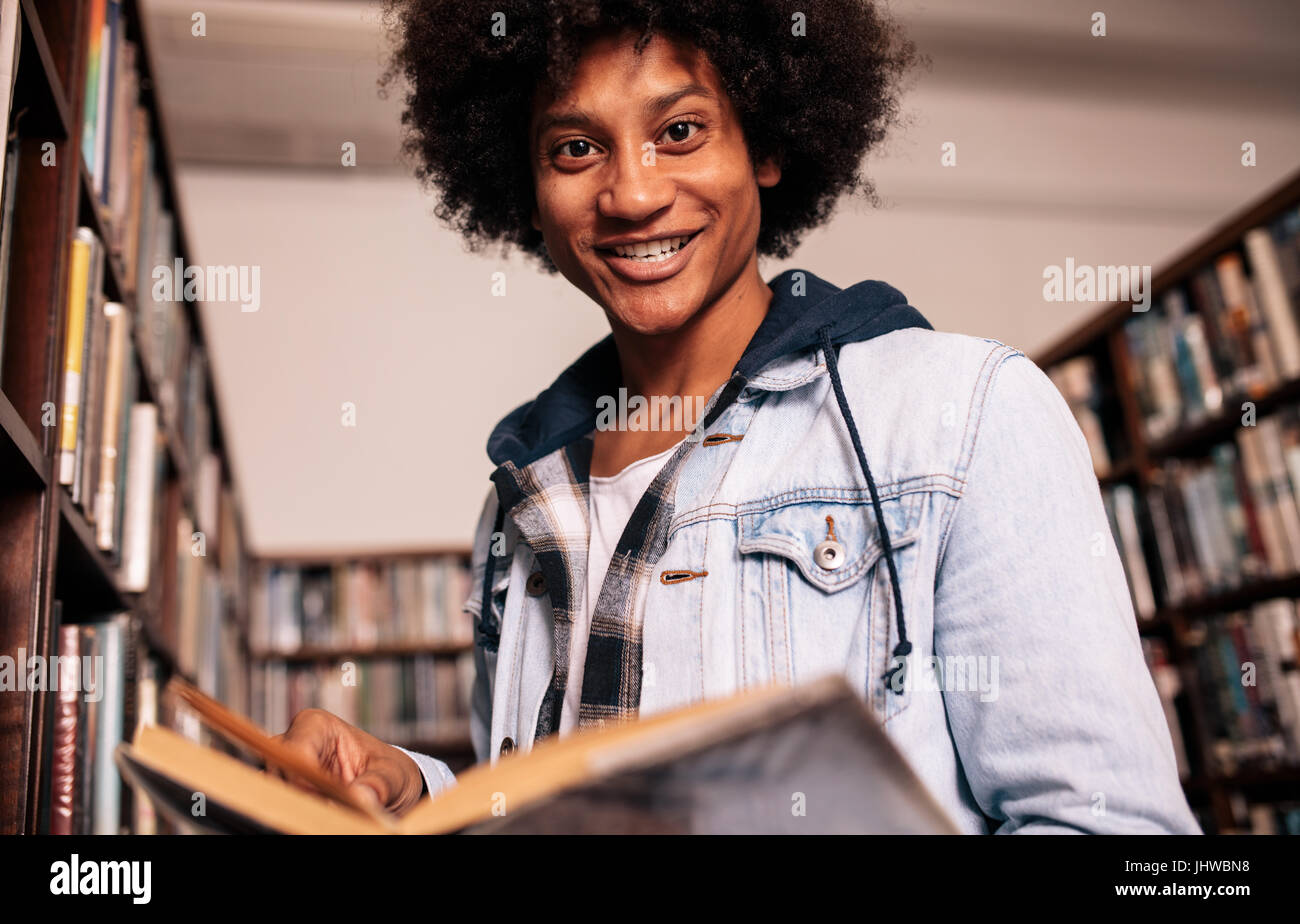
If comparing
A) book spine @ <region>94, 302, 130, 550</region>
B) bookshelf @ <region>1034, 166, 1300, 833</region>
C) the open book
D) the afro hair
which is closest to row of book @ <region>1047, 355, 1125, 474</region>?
bookshelf @ <region>1034, 166, 1300, 833</region>

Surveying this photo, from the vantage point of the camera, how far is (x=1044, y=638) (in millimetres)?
776

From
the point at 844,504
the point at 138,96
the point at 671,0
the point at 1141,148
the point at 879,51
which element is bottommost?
the point at 844,504

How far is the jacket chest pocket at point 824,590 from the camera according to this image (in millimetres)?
890

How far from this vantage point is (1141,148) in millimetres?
5027

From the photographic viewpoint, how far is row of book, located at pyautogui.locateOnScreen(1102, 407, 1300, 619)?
2441 millimetres

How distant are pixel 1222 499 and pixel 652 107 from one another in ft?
6.89

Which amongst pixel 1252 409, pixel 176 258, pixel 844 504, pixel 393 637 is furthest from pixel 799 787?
pixel 393 637

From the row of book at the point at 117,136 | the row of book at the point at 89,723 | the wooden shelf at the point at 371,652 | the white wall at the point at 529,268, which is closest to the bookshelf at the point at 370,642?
the wooden shelf at the point at 371,652

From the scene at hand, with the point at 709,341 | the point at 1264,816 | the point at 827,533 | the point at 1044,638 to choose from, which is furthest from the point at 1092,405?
the point at 1044,638

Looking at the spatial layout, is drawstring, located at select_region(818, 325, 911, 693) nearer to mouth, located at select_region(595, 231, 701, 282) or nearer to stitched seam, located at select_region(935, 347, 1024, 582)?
stitched seam, located at select_region(935, 347, 1024, 582)

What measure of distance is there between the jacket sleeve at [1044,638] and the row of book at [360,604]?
11.4 ft

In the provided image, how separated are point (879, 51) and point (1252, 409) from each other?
61.6 inches

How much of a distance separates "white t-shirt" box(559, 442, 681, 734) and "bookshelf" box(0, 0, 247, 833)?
488 mm
